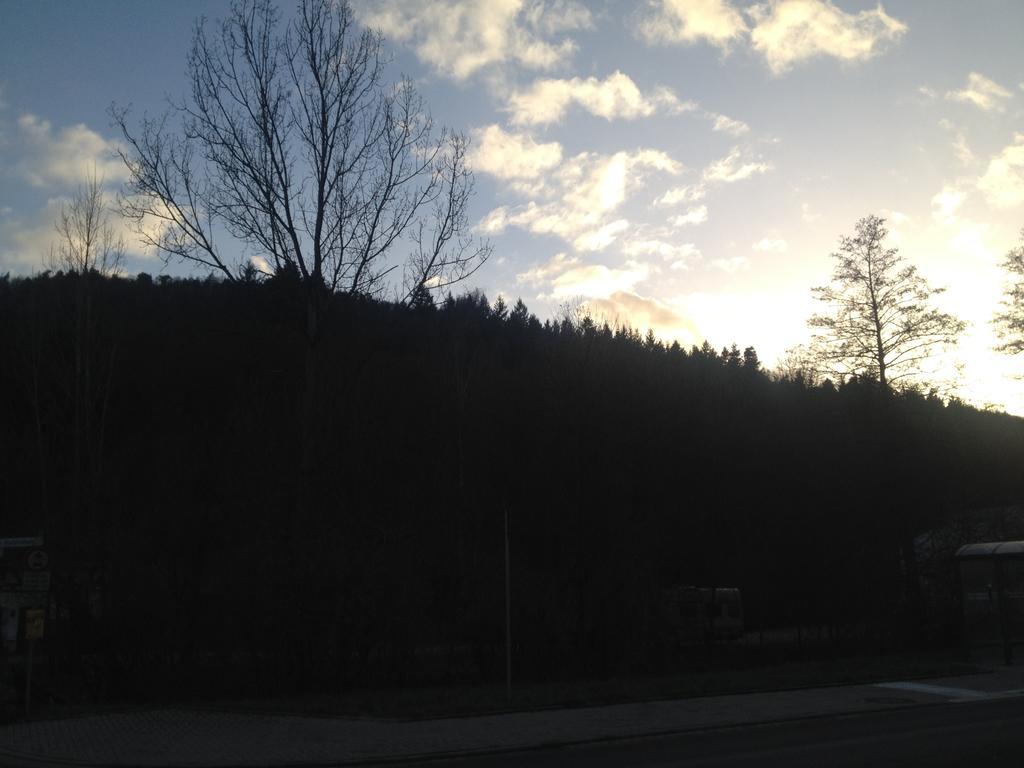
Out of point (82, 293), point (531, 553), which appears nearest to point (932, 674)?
point (531, 553)

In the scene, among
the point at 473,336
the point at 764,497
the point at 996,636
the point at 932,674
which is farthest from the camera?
the point at 473,336

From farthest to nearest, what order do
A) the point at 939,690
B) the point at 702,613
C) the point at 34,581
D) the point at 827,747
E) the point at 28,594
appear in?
the point at 702,613 → the point at 939,690 → the point at 28,594 → the point at 34,581 → the point at 827,747

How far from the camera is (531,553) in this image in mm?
26641

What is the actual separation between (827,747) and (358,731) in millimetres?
6674

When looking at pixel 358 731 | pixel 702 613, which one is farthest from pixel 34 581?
pixel 702 613

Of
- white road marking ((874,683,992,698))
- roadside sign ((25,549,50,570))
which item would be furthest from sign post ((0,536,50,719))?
white road marking ((874,683,992,698))

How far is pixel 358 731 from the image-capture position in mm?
13172

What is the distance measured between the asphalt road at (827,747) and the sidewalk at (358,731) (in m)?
0.59

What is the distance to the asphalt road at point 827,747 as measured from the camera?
10539mm

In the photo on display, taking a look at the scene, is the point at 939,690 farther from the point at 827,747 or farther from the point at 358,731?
the point at 358,731

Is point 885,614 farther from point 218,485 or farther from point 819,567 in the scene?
point 218,485

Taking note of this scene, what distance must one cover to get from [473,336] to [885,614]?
27525mm

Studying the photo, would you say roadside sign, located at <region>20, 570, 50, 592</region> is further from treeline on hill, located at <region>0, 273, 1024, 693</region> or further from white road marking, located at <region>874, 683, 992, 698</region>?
white road marking, located at <region>874, 683, 992, 698</region>

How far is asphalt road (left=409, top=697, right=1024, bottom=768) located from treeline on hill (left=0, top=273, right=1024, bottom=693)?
771 cm
